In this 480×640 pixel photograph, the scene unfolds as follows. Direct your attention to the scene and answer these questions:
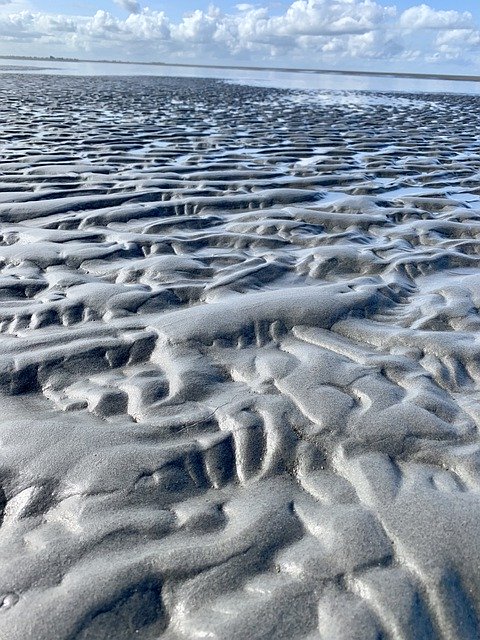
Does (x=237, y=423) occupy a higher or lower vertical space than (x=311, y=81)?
higher

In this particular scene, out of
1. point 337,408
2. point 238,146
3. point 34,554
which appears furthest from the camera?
point 238,146

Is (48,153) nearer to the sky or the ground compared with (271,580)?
nearer to the ground

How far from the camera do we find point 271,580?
182cm

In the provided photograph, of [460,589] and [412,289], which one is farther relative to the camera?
[412,289]

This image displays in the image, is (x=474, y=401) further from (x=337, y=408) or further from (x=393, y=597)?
(x=393, y=597)

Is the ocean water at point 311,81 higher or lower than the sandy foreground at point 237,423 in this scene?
lower

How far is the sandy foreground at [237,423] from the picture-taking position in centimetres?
176

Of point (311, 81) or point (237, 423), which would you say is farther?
point (311, 81)

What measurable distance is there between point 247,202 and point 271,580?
5271 millimetres

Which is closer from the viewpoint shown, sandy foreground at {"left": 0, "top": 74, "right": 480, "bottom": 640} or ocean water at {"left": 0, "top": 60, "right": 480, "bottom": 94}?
sandy foreground at {"left": 0, "top": 74, "right": 480, "bottom": 640}

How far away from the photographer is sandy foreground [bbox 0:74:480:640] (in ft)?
5.78

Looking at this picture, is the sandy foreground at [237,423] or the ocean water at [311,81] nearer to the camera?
the sandy foreground at [237,423]

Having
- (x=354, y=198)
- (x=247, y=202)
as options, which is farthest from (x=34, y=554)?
(x=354, y=198)

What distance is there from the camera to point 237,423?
257 cm
